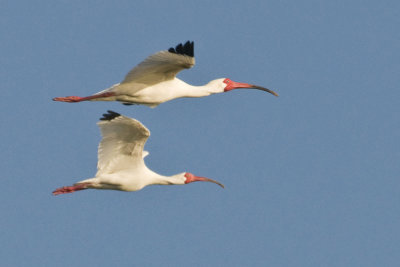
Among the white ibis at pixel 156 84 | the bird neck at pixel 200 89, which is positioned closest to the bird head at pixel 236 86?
the bird neck at pixel 200 89

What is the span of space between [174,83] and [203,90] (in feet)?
4.54

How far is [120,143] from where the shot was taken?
95.0ft

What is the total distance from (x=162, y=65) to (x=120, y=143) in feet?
8.04

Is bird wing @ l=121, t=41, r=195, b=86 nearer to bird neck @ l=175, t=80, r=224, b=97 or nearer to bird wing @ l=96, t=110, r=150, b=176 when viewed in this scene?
bird neck @ l=175, t=80, r=224, b=97

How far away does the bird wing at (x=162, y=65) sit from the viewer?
1070 inches

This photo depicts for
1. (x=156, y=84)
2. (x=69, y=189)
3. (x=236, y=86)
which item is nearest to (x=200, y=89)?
(x=236, y=86)

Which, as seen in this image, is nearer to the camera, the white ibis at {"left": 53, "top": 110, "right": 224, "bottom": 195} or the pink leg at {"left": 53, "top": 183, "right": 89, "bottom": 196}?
the white ibis at {"left": 53, "top": 110, "right": 224, "bottom": 195}

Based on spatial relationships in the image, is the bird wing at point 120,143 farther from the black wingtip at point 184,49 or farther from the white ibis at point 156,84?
the black wingtip at point 184,49

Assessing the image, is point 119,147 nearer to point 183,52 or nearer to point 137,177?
point 137,177

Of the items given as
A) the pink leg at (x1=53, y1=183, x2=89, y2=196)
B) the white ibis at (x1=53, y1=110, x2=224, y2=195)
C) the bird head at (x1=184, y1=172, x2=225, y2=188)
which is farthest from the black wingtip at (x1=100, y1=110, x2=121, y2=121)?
the bird head at (x1=184, y1=172, x2=225, y2=188)

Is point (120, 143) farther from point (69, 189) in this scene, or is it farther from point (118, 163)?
point (69, 189)

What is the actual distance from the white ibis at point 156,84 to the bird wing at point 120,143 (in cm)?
66

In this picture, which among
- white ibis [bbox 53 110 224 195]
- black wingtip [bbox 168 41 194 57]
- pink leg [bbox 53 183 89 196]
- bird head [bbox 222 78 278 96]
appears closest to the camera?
black wingtip [bbox 168 41 194 57]

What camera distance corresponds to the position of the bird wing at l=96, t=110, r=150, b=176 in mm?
28391
